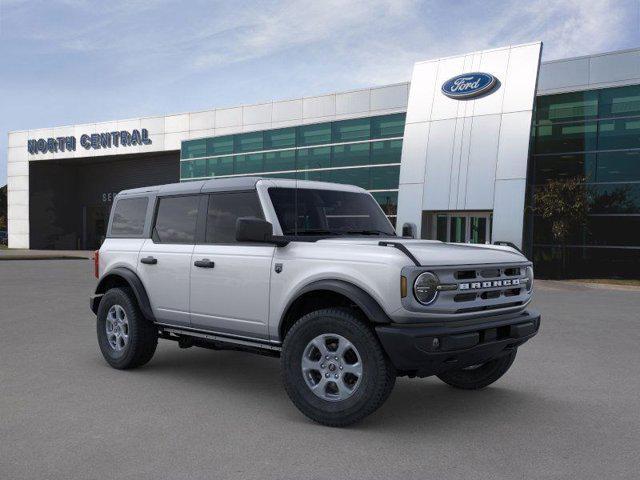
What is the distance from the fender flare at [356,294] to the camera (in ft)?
15.0

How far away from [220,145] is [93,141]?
1264 cm

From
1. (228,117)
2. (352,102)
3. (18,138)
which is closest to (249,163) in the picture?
(228,117)

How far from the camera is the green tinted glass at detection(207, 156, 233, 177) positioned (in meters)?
36.3

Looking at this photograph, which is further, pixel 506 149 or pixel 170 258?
pixel 506 149

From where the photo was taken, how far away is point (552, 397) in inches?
225

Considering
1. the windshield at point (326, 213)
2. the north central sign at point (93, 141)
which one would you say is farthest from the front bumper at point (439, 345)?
the north central sign at point (93, 141)

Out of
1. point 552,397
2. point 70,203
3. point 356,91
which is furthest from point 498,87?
point 70,203

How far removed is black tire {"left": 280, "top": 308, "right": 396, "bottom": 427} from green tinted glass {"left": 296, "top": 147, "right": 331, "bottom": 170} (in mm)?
26669

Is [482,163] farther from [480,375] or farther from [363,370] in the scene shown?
[363,370]

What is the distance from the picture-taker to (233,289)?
5.58m

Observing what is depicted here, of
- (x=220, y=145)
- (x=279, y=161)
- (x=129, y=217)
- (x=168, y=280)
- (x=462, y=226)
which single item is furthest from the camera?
(x=220, y=145)

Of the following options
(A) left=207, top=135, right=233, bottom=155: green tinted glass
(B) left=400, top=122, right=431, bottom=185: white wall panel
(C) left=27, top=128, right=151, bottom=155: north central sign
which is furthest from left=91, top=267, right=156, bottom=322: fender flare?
(C) left=27, top=128, right=151, bottom=155: north central sign

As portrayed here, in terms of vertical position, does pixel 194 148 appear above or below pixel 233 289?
above

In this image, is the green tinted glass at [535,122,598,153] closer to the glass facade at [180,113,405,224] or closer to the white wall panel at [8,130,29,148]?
the glass facade at [180,113,405,224]
